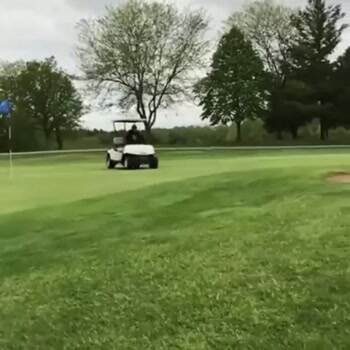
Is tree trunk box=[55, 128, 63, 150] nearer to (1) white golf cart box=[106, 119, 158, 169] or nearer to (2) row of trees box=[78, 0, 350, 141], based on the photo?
(2) row of trees box=[78, 0, 350, 141]

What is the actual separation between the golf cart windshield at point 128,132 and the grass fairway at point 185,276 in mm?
19415

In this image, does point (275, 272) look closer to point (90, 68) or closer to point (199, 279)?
point (199, 279)

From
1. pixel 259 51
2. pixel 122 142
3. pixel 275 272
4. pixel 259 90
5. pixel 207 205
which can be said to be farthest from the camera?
pixel 259 51

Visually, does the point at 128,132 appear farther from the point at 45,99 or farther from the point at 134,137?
the point at 45,99

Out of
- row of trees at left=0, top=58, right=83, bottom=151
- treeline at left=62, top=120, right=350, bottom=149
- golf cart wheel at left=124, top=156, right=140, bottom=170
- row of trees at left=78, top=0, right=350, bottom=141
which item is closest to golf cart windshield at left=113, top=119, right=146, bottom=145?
golf cart wheel at left=124, top=156, right=140, bottom=170

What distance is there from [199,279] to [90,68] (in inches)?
2006

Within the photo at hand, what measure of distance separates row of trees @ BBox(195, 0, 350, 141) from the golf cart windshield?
26931 mm

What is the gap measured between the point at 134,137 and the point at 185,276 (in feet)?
79.0

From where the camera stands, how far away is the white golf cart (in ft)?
95.8

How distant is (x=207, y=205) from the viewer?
1066 centimetres

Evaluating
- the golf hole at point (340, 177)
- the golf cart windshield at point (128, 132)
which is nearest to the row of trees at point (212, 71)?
the golf cart windshield at point (128, 132)

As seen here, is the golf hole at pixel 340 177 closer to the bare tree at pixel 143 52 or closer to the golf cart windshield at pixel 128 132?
the golf cart windshield at pixel 128 132


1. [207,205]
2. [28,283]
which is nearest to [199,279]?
[28,283]

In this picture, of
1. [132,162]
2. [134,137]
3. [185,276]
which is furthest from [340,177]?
[134,137]
